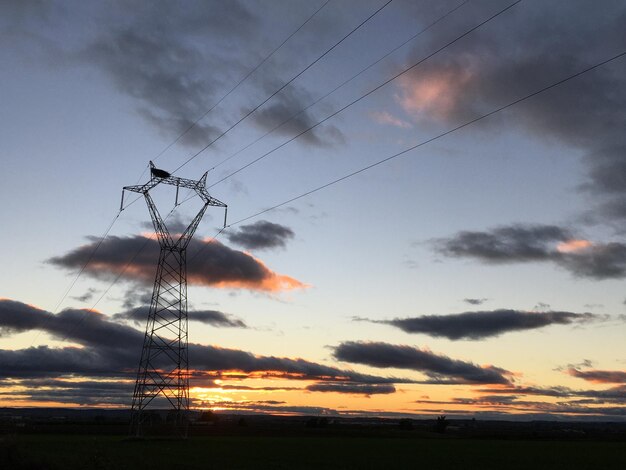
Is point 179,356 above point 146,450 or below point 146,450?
above

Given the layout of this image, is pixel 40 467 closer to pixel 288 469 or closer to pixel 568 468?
pixel 288 469

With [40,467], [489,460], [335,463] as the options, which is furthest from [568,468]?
[40,467]

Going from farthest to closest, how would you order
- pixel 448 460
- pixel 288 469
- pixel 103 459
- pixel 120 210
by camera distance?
pixel 448 460, pixel 120 210, pixel 288 469, pixel 103 459

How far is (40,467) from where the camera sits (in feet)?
147

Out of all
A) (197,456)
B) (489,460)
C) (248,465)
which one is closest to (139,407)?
(197,456)

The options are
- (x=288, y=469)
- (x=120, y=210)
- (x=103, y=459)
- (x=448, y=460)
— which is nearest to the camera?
(x=103, y=459)

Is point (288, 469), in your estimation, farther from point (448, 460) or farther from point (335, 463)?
point (448, 460)

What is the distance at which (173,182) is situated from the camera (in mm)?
64812

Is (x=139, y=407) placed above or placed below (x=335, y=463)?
above

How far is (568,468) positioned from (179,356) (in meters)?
43.5

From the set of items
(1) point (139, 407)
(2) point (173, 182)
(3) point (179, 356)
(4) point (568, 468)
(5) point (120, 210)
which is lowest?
(4) point (568, 468)

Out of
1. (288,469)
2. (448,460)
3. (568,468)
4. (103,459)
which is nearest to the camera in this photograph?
(103,459)

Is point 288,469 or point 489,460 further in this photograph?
point 489,460

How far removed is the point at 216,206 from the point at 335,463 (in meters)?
29.9
